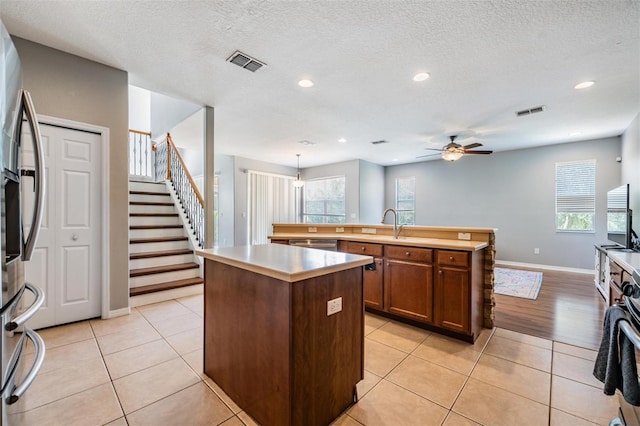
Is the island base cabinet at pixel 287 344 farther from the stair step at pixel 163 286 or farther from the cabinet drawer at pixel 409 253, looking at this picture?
the stair step at pixel 163 286

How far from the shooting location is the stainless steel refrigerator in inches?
38.8

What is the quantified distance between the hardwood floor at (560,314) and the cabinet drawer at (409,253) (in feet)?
4.04

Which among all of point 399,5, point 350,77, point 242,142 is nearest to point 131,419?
point 399,5

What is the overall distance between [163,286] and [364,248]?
280cm

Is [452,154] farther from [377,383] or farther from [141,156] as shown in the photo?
[141,156]

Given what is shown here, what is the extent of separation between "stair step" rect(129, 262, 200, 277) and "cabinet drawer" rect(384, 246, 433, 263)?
3.04 m

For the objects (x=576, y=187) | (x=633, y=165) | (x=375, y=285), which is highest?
(x=633, y=165)

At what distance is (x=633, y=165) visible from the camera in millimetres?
4312

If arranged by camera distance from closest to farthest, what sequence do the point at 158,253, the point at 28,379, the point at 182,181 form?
the point at 28,379 → the point at 158,253 → the point at 182,181

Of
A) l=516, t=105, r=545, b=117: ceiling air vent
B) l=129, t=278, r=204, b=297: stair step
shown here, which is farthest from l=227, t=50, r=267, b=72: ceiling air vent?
l=516, t=105, r=545, b=117: ceiling air vent

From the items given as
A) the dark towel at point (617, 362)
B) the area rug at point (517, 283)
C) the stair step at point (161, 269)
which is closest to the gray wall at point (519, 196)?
the area rug at point (517, 283)

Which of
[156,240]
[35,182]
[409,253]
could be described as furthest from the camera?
[156,240]

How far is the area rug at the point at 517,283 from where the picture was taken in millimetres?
4207

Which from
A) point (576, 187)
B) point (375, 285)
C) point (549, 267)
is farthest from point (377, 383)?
point (576, 187)
